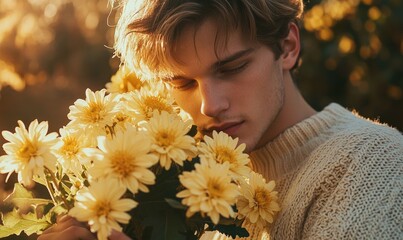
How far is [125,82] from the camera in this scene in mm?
1986

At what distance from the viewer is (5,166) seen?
54.2 inches

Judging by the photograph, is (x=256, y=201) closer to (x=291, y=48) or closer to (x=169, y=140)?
(x=169, y=140)

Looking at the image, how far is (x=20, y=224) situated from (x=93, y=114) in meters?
0.29

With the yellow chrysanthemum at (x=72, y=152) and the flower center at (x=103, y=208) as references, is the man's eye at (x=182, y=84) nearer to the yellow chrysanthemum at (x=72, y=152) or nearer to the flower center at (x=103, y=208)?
the yellow chrysanthemum at (x=72, y=152)

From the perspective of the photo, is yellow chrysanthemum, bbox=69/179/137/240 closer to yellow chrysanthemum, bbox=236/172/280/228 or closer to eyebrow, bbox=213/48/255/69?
yellow chrysanthemum, bbox=236/172/280/228

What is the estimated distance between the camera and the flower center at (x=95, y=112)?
4.98ft

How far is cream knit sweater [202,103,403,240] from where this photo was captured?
1.57 metres

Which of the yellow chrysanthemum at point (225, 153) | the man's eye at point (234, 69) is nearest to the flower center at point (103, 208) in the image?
the yellow chrysanthemum at point (225, 153)

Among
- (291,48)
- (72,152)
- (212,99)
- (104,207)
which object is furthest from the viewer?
(291,48)

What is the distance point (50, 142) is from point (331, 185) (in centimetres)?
71

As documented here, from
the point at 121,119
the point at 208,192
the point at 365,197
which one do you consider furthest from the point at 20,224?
the point at 365,197

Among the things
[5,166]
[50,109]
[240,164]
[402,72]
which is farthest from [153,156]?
[50,109]

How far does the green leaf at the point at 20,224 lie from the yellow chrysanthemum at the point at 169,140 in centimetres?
34

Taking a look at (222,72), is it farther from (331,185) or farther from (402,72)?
(402,72)
